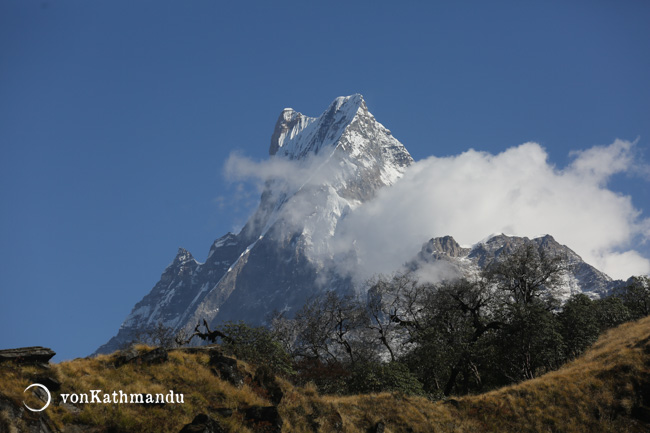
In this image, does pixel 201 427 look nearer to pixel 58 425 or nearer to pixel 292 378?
pixel 58 425

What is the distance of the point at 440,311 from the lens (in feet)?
177

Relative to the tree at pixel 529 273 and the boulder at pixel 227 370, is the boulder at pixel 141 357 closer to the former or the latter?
the boulder at pixel 227 370

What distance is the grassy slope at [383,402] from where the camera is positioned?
65.1 ft

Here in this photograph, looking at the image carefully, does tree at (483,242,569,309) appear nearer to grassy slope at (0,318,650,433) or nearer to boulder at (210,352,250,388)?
grassy slope at (0,318,650,433)

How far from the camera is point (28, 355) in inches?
812

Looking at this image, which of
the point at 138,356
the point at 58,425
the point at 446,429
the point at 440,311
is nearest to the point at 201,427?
the point at 58,425

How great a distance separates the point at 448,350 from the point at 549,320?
9704 mm

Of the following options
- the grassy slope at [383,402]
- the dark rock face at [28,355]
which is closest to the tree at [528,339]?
the grassy slope at [383,402]

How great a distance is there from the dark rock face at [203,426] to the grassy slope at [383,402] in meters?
1.48

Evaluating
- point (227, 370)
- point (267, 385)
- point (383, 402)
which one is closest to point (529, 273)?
point (383, 402)

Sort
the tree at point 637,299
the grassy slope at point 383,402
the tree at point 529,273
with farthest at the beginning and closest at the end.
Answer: the tree at point 637,299, the tree at point 529,273, the grassy slope at point 383,402

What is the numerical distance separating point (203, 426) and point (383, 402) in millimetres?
14151

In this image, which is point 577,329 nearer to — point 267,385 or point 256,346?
point 256,346

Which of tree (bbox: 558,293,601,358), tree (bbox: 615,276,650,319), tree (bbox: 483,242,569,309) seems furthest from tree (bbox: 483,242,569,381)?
tree (bbox: 615,276,650,319)
